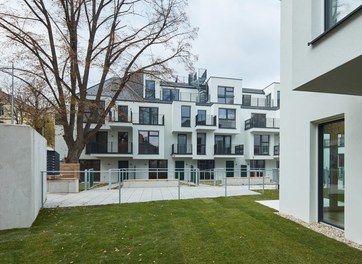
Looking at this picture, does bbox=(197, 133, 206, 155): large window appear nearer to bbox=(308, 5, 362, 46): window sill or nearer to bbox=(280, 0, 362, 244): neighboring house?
bbox=(280, 0, 362, 244): neighboring house

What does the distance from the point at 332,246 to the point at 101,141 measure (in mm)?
20510

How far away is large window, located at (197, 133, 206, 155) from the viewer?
24250 mm

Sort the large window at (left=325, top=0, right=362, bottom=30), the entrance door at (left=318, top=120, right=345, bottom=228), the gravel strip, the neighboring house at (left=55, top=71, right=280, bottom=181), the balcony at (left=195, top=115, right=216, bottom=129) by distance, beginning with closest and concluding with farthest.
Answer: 1. the large window at (left=325, top=0, right=362, bottom=30)
2. the gravel strip
3. the entrance door at (left=318, top=120, right=345, bottom=228)
4. the neighboring house at (left=55, top=71, right=280, bottom=181)
5. the balcony at (left=195, top=115, right=216, bottom=129)

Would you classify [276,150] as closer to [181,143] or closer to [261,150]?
[261,150]

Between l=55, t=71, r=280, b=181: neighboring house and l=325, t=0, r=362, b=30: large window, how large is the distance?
59.4ft

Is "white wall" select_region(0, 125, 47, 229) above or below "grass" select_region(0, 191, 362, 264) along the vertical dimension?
above

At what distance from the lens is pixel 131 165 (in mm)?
23406

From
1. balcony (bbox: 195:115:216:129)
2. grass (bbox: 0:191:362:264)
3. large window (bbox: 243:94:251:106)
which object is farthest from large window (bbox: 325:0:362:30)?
large window (bbox: 243:94:251:106)

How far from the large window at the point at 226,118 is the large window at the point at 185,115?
3245mm

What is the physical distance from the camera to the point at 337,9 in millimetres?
3764

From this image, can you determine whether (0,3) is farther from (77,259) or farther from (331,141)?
(331,141)

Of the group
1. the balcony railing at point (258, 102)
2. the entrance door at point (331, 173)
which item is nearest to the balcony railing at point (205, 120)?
the balcony railing at point (258, 102)

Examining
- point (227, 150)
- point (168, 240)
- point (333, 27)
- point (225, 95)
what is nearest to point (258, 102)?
point (225, 95)

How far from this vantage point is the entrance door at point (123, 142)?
22.3 metres
